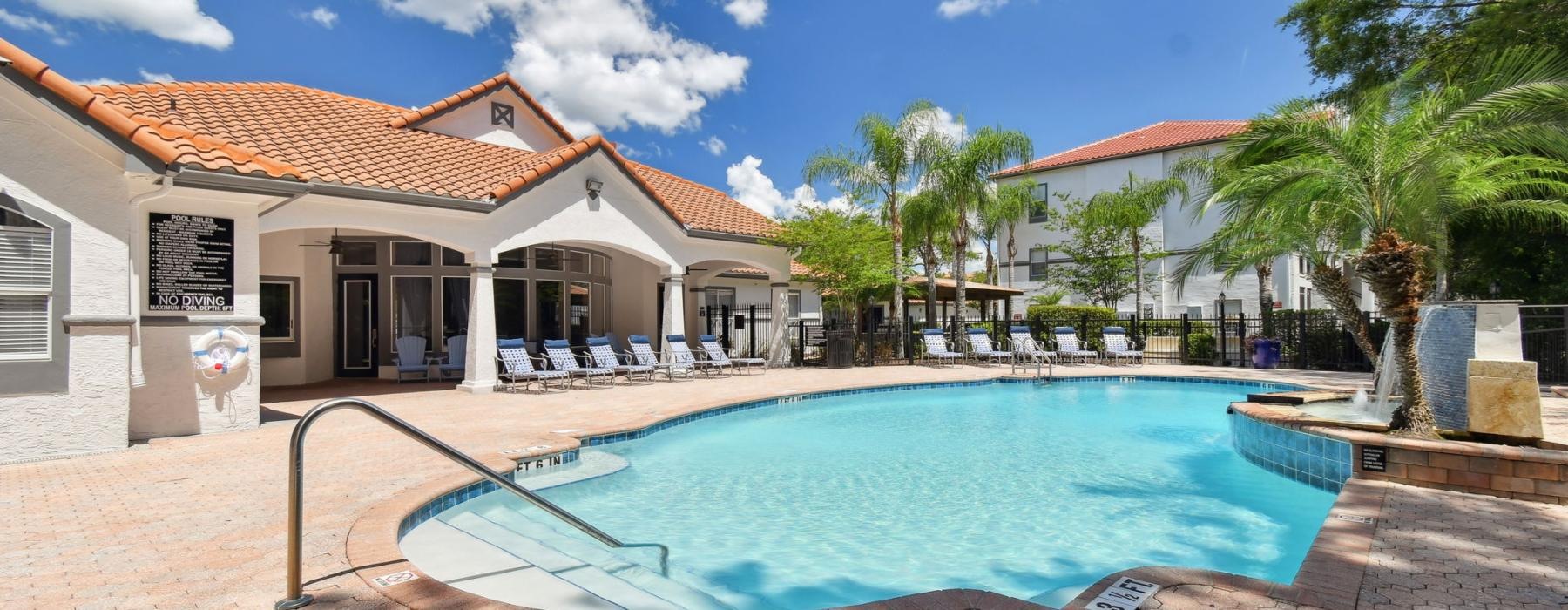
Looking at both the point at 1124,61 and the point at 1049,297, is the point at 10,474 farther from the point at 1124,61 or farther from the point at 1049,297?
the point at 1049,297

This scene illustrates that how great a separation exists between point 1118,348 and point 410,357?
57.9 feet

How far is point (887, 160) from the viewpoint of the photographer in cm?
2039

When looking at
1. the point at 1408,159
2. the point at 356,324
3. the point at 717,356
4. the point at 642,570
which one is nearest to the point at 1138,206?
the point at 717,356

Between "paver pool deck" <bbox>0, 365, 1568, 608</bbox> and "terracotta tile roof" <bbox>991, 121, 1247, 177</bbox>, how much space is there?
26765 millimetres

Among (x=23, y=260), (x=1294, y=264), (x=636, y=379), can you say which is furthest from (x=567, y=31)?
(x=1294, y=264)

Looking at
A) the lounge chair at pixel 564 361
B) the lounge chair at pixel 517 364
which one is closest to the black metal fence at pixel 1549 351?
the lounge chair at pixel 564 361

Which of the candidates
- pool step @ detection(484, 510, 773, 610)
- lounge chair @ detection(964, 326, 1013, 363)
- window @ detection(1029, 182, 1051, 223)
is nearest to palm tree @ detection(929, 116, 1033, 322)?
lounge chair @ detection(964, 326, 1013, 363)

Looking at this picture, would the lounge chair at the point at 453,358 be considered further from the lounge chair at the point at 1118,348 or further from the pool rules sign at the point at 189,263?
the lounge chair at the point at 1118,348

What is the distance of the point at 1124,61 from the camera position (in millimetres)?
21391

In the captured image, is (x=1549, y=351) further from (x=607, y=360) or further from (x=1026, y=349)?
(x=607, y=360)

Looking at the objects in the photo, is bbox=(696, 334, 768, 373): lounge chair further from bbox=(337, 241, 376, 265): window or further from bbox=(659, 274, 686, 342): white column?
bbox=(337, 241, 376, 265): window

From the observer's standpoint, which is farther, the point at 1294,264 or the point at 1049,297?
the point at 1049,297

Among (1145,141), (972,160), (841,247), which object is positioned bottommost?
(841,247)

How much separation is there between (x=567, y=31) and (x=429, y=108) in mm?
15982
